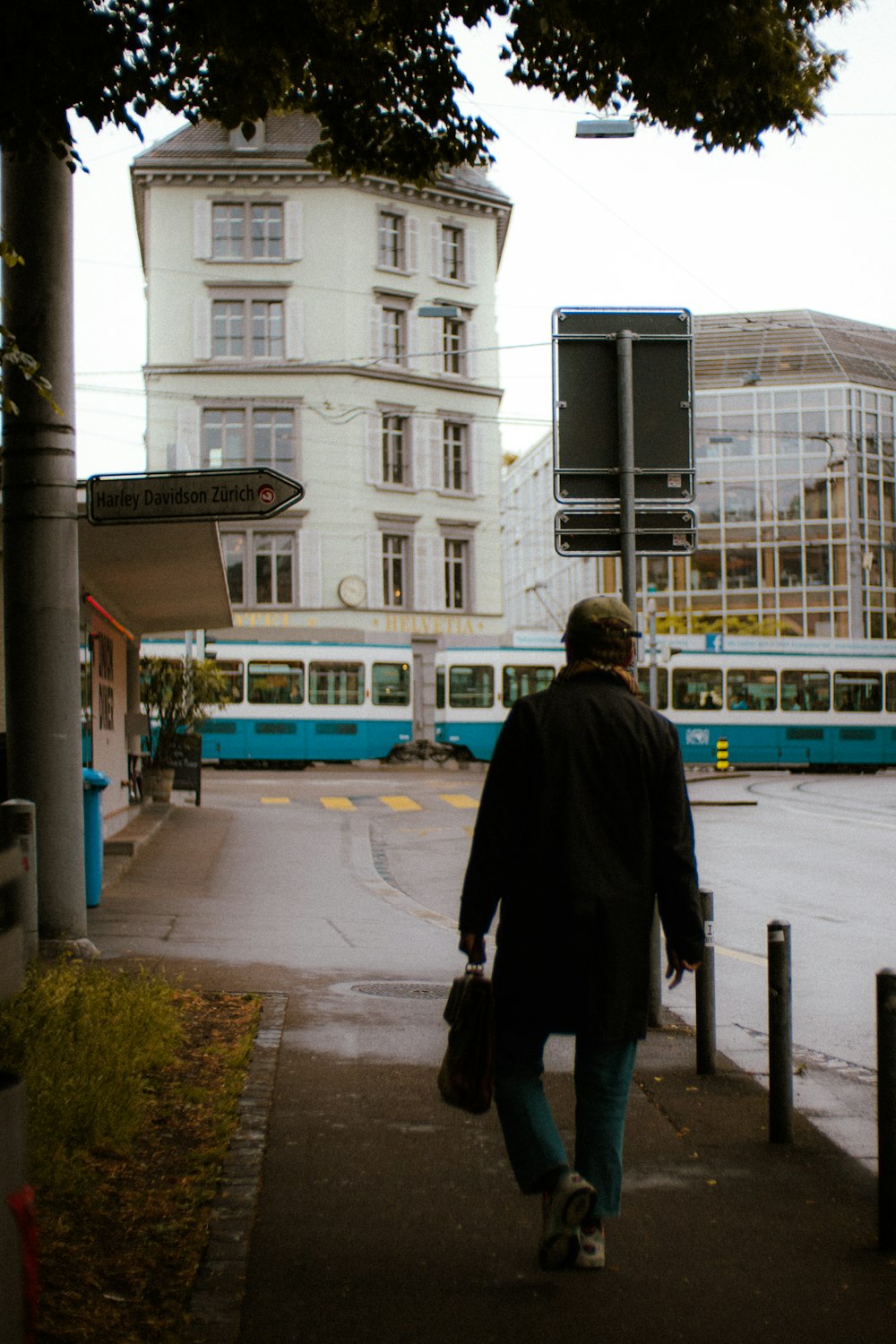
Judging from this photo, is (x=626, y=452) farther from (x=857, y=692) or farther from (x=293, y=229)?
(x=293, y=229)

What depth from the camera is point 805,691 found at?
40.6 metres

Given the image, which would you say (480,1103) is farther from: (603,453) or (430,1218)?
(603,453)

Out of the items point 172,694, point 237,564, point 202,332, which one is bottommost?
point 172,694

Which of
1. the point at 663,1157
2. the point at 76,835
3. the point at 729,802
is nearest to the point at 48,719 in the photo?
the point at 76,835

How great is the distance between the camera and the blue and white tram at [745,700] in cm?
3888

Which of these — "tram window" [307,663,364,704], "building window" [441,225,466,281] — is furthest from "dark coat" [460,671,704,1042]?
"building window" [441,225,466,281]

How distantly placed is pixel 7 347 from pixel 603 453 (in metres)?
3.06

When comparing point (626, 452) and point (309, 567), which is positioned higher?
point (309, 567)

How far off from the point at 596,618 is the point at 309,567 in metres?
42.8

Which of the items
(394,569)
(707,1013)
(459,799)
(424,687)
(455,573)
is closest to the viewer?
(707,1013)

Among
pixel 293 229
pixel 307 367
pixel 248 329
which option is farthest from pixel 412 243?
pixel 248 329

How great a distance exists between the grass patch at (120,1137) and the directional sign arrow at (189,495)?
272 centimetres

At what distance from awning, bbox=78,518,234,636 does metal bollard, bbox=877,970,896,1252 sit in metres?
6.01

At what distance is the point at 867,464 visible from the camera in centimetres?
7231
